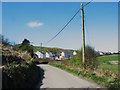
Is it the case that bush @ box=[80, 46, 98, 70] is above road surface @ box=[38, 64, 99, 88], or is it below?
above

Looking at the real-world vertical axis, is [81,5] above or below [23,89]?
above

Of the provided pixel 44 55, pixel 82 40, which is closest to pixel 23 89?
pixel 82 40

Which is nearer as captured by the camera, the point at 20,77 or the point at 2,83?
the point at 2,83

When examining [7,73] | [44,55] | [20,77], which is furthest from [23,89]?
[44,55]

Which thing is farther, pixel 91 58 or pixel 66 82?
pixel 91 58

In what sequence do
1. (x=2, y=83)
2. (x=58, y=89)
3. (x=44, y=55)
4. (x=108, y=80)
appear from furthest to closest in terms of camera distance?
(x=44, y=55) < (x=108, y=80) < (x=58, y=89) < (x=2, y=83)

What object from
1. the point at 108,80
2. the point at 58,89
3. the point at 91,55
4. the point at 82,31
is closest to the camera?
the point at 58,89

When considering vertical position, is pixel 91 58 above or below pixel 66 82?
above

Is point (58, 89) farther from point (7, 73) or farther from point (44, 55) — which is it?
point (44, 55)

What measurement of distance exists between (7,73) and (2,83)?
1072 mm

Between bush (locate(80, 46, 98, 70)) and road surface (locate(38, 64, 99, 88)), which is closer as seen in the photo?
road surface (locate(38, 64, 99, 88))

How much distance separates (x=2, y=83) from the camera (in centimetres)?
1188

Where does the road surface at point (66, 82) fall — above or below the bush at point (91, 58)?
below

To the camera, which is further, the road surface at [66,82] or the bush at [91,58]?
the bush at [91,58]
